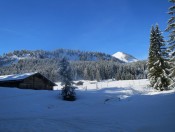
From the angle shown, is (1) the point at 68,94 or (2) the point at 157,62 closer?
(1) the point at 68,94

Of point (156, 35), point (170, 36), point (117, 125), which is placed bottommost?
point (117, 125)

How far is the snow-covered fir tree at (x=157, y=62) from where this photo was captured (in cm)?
4041

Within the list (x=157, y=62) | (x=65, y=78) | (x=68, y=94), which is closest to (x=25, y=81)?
(x=65, y=78)

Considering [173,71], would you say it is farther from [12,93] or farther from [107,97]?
[12,93]

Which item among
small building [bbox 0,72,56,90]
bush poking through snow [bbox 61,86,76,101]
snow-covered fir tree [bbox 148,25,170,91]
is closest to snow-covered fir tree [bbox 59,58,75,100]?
bush poking through snow [bbox 61,86,76,101]

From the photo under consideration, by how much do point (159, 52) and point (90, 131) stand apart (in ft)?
105

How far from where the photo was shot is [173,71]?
27.4 m

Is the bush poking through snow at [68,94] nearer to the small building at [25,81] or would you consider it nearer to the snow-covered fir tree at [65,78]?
the snow-covered fir tree at [65,78]

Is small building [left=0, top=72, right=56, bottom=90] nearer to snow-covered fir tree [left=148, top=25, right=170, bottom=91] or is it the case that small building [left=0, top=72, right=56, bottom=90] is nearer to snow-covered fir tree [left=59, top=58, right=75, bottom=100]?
snow-covered fir tree [left=59, top=58, right=75, bottom=100]

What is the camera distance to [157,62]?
1620 inches

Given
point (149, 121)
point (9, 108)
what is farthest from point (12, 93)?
point (149, 121)

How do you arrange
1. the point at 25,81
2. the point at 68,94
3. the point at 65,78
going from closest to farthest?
1. the point at 68,94
2. the point at 65,78
3. the point at 25,81

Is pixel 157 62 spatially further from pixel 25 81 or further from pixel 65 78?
pixel 25 81

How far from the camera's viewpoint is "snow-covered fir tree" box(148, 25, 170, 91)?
40.4 m
